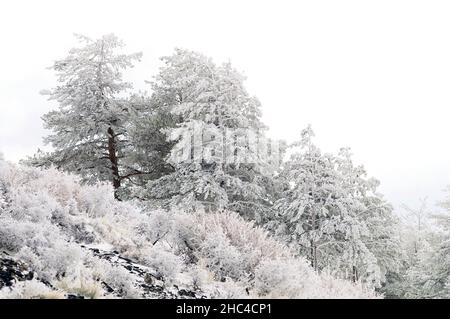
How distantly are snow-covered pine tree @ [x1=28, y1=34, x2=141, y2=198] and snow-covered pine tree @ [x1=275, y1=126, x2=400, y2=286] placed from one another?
6.98m

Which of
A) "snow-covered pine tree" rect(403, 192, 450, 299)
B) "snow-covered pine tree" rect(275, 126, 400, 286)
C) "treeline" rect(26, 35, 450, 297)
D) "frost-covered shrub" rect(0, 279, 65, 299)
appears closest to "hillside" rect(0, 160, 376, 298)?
"frost-covered shrub" rect(0, 279, 65, 299)

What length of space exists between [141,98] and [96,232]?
1418 cm

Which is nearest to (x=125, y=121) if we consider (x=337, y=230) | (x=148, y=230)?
(x=337, y=230)

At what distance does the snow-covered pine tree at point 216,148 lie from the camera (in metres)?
17.8

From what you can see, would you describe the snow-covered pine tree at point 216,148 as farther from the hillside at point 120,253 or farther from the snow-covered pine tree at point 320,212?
the hillside at point 120,253

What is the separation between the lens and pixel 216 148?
18.1 metres

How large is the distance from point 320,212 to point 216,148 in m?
4.50

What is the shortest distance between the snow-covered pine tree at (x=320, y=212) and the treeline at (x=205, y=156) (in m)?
0.04

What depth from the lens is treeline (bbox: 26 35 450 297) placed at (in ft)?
59.4

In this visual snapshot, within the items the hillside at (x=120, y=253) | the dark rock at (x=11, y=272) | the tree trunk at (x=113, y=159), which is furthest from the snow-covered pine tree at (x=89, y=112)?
the dark rock at (x=11, y=272)

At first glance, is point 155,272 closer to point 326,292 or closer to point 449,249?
point 326,292

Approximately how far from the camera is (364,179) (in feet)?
73.7

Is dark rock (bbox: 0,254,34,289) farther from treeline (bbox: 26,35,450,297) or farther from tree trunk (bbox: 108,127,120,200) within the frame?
tree trunk (bbox: 108,127,120,200)

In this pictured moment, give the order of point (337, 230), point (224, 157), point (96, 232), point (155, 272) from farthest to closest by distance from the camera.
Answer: point (337, 230), point (224, 157), point (96, 232), point (155, 272)
